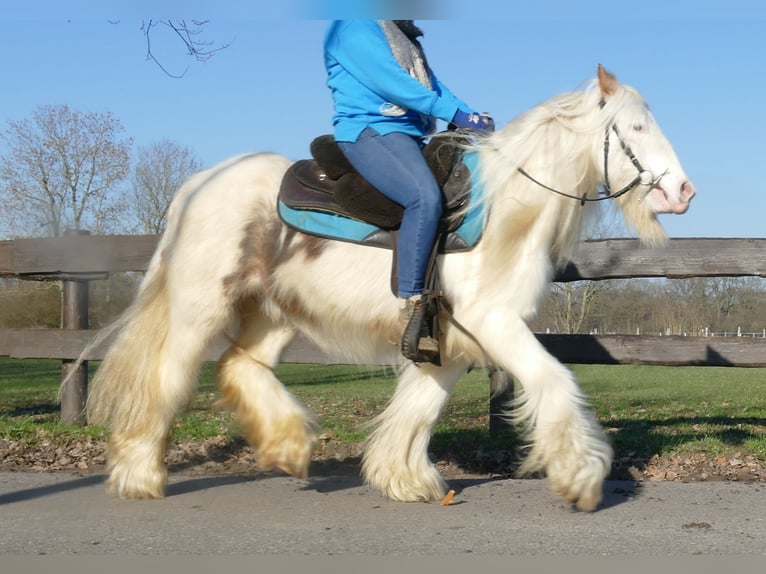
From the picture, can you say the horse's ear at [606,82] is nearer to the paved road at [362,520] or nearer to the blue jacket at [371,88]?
the blue jacket at [371,88]

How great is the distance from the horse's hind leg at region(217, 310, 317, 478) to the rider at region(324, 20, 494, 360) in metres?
1.01

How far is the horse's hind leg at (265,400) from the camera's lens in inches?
207

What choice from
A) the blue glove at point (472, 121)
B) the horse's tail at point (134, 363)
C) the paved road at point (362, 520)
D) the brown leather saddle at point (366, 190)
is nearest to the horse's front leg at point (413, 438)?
the paved road at point (362, 520)

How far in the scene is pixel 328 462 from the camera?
662cm

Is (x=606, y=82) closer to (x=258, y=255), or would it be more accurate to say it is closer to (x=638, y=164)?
(x=638, y=164)

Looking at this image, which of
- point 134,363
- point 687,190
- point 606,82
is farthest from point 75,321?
point 687,190

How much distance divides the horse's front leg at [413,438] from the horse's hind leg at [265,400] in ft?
1.60

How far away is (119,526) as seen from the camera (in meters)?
4.37

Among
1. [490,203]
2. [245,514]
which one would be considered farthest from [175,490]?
[490,203]

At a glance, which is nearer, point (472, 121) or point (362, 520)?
point (362, 520)

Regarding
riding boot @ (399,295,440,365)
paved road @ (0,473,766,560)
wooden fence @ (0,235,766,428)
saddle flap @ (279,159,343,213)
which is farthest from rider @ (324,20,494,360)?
wooden fence @ (0,235,766,428)

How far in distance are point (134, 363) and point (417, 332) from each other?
1984 mm

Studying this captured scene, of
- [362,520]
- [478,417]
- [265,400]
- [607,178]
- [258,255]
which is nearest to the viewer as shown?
[362,520]

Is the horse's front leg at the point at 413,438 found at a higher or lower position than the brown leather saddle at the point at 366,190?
lower
